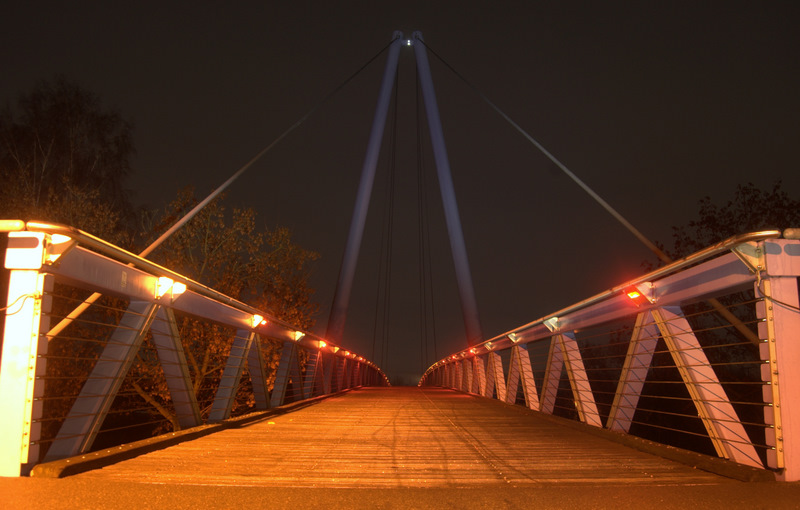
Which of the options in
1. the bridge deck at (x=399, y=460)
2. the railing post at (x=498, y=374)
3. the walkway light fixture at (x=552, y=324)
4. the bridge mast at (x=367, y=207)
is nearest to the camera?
the bridge deck at (x=399, y=460)

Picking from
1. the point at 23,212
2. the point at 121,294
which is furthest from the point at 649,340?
the point at 23,212

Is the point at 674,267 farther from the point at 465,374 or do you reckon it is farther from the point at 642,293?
the point at 465,374

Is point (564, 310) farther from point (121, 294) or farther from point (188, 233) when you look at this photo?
point (188, 233)

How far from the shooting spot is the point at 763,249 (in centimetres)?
269

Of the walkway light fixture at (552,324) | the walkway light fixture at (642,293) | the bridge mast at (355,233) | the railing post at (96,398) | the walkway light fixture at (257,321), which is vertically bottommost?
the railing post at (96,398)

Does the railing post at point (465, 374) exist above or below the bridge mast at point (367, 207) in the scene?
below

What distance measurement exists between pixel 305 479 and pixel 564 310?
9.75 ft

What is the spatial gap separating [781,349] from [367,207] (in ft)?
55.9

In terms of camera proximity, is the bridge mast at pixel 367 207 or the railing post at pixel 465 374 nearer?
the railing post at pixel 465 374

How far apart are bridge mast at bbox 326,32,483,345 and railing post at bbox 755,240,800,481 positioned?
49.5ft

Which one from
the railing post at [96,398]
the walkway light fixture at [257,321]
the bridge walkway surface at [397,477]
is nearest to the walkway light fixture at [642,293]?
the bridge walkway surface at [397,477]

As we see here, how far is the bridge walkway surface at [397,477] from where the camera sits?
2365 mm

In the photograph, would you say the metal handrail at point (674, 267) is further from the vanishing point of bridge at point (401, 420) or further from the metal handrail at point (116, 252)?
the metal handrail at point (116, 252)

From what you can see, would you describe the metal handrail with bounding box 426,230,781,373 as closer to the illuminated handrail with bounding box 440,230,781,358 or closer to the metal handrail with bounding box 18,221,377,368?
the illuminated handrail with bounding box 440,230,781,358
